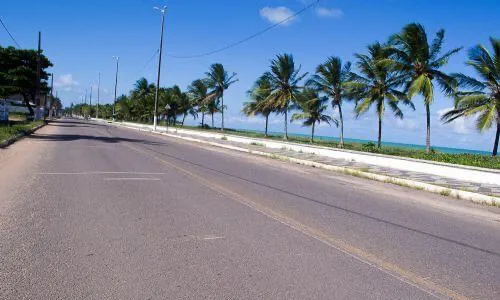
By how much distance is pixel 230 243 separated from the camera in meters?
5.69

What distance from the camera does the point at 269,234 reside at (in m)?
6.25

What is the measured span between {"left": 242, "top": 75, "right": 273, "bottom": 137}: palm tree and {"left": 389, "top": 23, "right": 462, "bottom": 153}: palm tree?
1966 cm

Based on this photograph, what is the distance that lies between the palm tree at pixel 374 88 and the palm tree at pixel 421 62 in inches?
167

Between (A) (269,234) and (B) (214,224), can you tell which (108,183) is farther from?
(A) (269,234)


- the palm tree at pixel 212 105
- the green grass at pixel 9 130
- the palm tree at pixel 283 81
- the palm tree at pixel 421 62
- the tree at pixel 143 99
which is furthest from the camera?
the tree at pixel 143 99

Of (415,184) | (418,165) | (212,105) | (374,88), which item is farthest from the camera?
(212,105)

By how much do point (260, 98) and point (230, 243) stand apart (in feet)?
166

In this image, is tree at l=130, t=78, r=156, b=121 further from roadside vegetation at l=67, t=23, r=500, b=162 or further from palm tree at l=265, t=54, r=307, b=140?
palm tree at l=265, t=54, r=307, b=140

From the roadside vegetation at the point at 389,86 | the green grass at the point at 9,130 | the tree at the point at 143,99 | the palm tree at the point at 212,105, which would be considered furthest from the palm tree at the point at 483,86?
the tree at the point at 143,99

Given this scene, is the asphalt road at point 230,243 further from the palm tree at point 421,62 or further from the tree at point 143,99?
the tree at point 143,99

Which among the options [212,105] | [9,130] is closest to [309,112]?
[212,105]

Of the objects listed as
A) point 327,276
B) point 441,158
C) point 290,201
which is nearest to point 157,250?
point 327,276

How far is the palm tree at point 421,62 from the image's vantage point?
1080 inches

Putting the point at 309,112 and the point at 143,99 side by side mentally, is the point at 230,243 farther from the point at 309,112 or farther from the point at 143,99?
the point at 143,99
